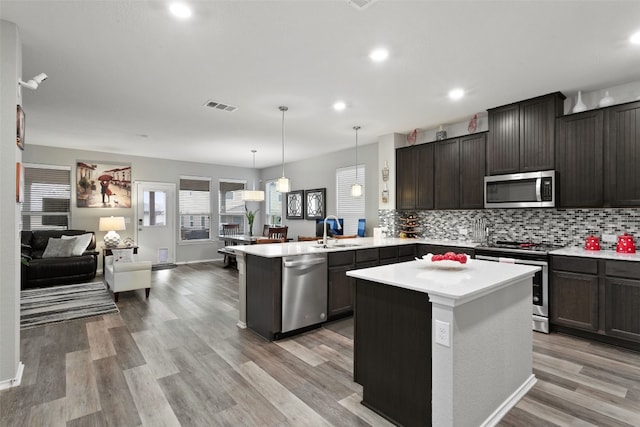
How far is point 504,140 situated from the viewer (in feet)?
13.3

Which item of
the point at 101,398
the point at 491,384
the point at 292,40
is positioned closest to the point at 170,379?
the point at 101,398

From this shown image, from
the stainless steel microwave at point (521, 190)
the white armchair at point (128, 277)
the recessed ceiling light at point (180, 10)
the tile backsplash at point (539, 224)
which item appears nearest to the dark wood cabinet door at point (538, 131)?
the stainless steel microwave at point (521, 190)

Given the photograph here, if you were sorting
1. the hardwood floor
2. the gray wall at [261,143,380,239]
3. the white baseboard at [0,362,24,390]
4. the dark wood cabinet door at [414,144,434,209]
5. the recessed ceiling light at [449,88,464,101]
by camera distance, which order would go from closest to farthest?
the hardwood floor < the white baseboard at [0,362,24,390] < the recessed ceiling light at [449,88,464,101] < the dark wood cabinet door at [414,144,434,209] < the gray wall at [261,143,380,239]

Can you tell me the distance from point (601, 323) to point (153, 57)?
4.96 meters

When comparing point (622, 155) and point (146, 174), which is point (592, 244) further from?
point (146, 174)

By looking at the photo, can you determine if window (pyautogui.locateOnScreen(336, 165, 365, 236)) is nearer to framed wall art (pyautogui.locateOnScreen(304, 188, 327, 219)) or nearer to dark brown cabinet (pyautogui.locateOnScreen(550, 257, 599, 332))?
framed wall art (pyautogui.locateOnScreen(304, 188, 327, 219))

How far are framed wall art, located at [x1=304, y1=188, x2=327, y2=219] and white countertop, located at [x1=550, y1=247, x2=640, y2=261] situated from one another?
4.54m

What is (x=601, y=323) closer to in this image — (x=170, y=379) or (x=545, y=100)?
(x=545, y=100)

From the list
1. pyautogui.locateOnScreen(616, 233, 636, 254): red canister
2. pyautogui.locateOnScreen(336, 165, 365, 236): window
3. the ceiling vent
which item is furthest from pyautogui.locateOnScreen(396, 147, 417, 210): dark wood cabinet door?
the ceiling vent

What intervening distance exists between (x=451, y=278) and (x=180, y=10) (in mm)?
2514

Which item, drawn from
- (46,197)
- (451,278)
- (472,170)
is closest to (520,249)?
(472,170)

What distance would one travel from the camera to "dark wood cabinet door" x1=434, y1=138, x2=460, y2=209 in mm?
4637

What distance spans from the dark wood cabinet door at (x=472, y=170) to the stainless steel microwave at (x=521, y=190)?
17cm

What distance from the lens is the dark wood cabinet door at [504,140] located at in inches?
156
